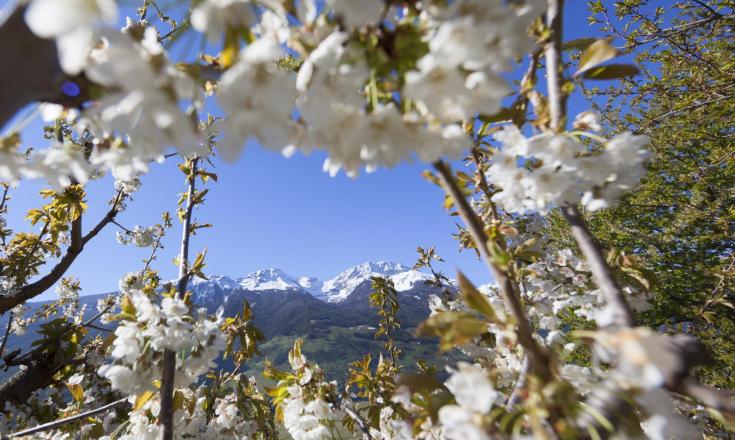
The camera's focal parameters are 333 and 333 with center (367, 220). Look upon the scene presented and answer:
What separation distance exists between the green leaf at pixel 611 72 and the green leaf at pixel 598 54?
0.15 feet

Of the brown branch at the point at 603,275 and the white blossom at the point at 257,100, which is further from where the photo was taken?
the brown branch at the point at 603,275

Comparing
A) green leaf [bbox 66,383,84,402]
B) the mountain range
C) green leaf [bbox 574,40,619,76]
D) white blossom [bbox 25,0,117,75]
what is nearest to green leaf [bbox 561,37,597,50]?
green leaf [bbox 574,40,619,76]

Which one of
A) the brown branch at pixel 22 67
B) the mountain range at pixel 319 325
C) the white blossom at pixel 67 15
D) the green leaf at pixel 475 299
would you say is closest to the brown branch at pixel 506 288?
the green leaf at pixel 475 299

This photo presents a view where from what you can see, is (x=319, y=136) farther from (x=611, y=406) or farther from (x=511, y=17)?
(x=611, y=406)

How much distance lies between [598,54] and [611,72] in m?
0.12

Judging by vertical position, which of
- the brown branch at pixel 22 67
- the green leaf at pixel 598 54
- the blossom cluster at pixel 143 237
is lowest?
the green leaf at pixel 598 54

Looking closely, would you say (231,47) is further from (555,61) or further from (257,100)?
(555,61)

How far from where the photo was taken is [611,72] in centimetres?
109

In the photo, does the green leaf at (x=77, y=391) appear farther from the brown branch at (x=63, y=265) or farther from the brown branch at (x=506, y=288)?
the brown branch at (x=506, y=288)

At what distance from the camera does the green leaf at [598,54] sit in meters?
1.00

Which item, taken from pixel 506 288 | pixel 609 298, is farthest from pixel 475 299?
pixel 609 298

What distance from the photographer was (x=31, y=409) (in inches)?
175

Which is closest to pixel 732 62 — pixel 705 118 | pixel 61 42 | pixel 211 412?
pixel 705 118

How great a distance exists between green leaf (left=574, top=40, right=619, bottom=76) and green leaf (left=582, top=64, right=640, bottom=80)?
0.05 m
